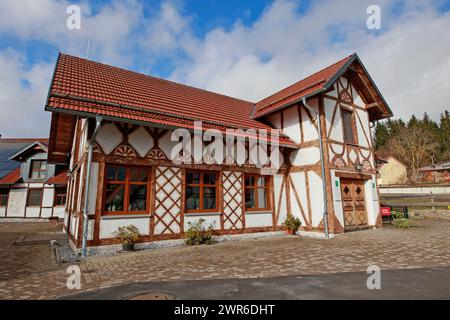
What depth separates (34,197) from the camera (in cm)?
1964

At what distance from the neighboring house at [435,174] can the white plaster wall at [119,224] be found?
1676 inches

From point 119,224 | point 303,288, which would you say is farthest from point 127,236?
point 303,288

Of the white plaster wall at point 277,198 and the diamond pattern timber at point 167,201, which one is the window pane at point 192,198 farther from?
the white plaster wall at point 277,198

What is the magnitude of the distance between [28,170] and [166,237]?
60.3 feet

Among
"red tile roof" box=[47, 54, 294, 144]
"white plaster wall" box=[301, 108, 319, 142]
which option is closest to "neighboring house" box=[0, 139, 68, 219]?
"red tile roof" box=[47, 54, 294, 144]

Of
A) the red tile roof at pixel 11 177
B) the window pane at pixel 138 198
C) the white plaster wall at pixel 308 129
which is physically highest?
the white plaster wall at pixel 308 129

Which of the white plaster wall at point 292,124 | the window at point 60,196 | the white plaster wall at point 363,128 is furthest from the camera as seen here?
the window at point 60,196

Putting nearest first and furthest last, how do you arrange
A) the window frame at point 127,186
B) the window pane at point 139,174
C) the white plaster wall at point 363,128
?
the window frame at point 127,186, the window pane at point 139,174, the white plaster wall at point 363,128

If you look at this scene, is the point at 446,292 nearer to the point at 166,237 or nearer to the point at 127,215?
the point at 166,237

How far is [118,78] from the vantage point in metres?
10.2

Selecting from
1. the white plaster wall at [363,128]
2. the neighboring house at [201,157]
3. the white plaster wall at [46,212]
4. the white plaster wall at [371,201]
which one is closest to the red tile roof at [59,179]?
the white plaster wall at [46,212]

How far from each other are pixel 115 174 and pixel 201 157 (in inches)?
105

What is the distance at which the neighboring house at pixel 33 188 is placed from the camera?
63.0 ft

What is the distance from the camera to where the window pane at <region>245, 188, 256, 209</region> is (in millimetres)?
9352
